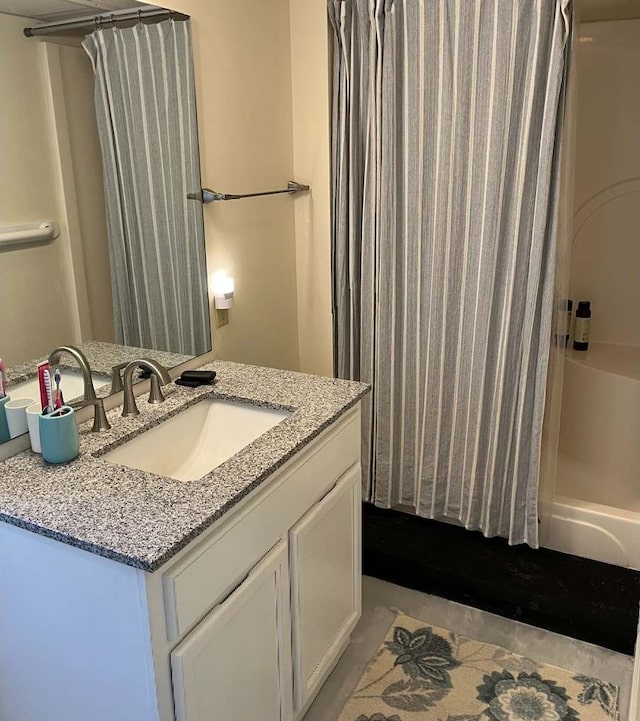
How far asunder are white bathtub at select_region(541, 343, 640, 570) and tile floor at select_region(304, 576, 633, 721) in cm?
42

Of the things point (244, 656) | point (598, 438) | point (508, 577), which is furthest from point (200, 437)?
point (598, 438)

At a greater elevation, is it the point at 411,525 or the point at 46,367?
the point at 46,367

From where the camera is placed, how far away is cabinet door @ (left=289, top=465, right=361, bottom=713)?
1.76m

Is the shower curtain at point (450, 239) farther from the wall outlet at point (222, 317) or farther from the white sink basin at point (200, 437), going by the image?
the white sink basin at point (200, 437)

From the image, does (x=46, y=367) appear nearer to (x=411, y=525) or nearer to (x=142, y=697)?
(x=142, y=697)

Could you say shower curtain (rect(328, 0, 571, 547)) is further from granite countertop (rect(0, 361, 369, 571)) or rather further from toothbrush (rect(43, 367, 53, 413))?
toothbrush (rect(43, 367, 53, 413))

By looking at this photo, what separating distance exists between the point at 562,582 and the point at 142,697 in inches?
63.6

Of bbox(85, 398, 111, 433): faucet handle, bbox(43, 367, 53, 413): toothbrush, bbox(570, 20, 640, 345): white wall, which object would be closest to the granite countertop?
bbox(85, 398, 111, 433): faucet handle

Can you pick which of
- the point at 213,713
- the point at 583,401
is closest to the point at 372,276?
the point at 583,401

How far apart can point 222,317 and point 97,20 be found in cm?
98

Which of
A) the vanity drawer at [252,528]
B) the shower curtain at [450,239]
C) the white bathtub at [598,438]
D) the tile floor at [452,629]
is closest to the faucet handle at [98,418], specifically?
the vanity drawer at [252,528]

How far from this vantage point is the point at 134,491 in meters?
1.42

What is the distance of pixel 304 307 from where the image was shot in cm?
276

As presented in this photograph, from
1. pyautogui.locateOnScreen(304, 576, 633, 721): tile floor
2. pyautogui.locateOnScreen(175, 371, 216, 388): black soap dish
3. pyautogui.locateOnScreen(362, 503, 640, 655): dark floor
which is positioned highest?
pyautogui.locateOnScreen(175, 371, 216, 388): black soap dish
